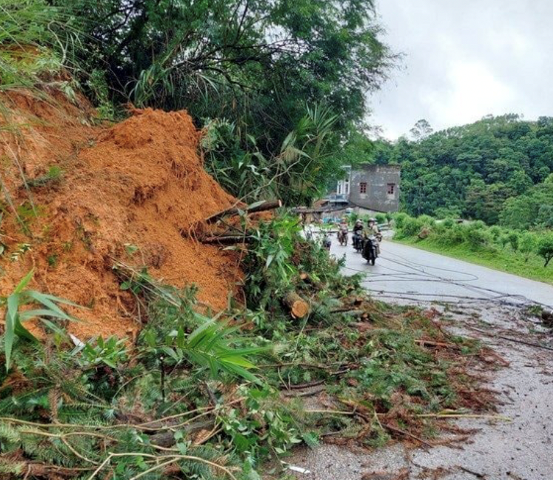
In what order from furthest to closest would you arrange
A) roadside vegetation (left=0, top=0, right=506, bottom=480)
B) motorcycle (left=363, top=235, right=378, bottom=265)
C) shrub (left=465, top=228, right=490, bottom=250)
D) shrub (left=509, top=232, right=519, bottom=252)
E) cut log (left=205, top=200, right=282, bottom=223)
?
shrub (left=465, top=228, right=490, bottom=250)
shrub (left=509, top=232, right=519, bottom=252)
motorcycle (left=363, top=235, right=378, bottom=265)
cut log (left=205, top=200, right=282, bottom=223)
roadside vegetation (left=0, top=0, right=506, bottom=480)

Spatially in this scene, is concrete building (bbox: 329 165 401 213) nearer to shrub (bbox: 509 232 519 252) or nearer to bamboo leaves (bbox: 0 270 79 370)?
shrub (bbox: 509 232 519 252)

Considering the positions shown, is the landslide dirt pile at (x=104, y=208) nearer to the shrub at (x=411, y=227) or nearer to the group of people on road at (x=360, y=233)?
the group of people on road at (x=360, y=233)

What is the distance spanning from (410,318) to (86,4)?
6054 millimetres

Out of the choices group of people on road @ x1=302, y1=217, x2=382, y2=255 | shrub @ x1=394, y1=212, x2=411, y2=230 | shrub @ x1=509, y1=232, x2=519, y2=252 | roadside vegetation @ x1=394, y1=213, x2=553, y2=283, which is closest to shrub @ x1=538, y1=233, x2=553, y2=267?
roadside vegetation @ x1=394, y1=213, x2=553, y2=283

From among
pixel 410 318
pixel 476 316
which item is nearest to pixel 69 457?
pixel 410 318

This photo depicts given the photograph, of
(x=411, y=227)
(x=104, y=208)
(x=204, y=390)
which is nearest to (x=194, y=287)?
(x=104, y=208)

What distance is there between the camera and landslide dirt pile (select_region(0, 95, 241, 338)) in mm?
3273

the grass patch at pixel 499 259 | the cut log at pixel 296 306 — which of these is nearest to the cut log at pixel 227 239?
the cut log at pixel 296 306

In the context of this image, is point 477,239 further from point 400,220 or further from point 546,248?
point 400,220

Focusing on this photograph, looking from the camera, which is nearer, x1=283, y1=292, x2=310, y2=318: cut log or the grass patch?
x1=283, y1=292, x2=310, y2=318: cut log

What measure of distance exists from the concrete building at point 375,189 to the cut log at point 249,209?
40393mm

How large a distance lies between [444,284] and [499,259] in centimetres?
887

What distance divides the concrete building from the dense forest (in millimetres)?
3139

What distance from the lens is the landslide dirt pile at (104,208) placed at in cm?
327
